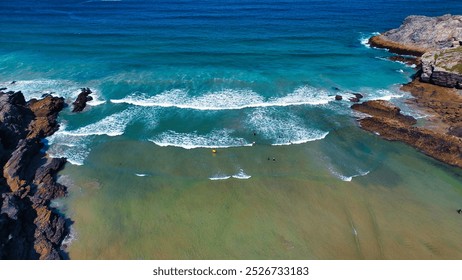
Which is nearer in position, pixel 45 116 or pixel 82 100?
pixel 45 116

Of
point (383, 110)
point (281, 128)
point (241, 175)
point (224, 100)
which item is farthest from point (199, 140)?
point (383, 110)

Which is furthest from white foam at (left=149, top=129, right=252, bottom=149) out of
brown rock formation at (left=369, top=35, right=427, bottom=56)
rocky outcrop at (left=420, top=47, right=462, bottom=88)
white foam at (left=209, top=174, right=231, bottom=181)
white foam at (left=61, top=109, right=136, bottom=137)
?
brown rock formation at (left=369, top=35, right=427, bottom=56)

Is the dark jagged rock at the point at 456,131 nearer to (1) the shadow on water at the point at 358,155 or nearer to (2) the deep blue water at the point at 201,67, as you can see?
(1) the shadow on water at the point at 358,155

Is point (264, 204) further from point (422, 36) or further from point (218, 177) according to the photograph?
point (422, 36)

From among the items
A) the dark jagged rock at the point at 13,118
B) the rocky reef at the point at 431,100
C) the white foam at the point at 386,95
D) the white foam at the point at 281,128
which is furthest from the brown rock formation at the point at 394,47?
the dark jagged rock at the point at 13,118

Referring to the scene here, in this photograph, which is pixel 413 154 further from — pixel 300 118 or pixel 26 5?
pixel 26 5

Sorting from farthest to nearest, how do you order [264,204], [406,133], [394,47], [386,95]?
[394,47] → [386,95] → [406,133] → [264,204]
